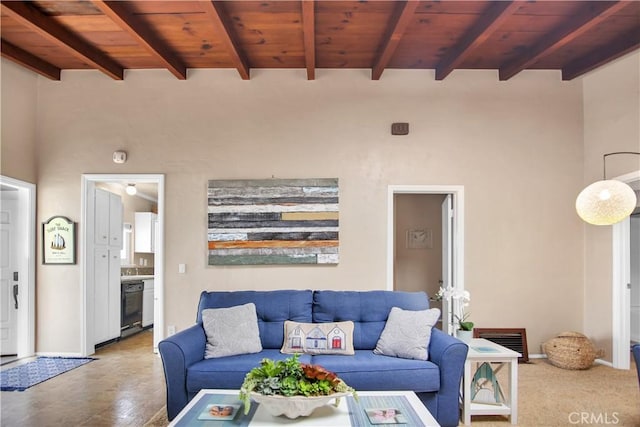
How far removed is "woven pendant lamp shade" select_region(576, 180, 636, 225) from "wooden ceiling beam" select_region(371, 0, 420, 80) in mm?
2306

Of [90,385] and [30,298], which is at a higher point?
[30,298]

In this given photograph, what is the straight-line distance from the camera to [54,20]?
4.04 meters

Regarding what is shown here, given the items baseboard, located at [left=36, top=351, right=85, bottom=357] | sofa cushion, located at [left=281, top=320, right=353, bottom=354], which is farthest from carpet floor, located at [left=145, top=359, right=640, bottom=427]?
baseboard, located at [left=36, top=351, right=85, bottom=357]

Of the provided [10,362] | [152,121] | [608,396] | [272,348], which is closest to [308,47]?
[152,121]

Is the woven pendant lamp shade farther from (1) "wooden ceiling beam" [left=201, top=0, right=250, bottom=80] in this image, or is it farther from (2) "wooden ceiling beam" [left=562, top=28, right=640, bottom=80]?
(1) "wooden ceiling beam" [left=201, top=0, right=250, bottom=80]

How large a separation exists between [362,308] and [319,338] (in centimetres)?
46

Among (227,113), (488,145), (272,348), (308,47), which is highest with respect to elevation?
(308,47)

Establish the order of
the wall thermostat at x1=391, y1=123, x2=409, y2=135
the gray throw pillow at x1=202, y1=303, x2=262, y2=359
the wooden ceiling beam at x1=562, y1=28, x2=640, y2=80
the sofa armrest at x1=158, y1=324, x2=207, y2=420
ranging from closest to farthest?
the sofa armrest at x1=158, y1=324, x2=207, y2=420, the gray throw pillow at x1=202, y1=303, x2=262, y2=359, the wooden ceiling beam at x1=562, y1=28, x2=640, y2=80, the wall thermostat at x1=391, y1=123, x2=409, y2=135

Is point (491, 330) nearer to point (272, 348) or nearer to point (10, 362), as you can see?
point (272, 348)

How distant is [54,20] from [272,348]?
11.3 ft

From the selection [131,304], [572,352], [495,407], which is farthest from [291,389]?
[131,304]

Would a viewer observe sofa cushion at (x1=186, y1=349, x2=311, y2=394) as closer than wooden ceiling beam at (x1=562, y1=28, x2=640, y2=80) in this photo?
Yes

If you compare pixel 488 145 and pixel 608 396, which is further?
pixel 488 145

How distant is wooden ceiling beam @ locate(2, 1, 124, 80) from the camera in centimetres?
370
